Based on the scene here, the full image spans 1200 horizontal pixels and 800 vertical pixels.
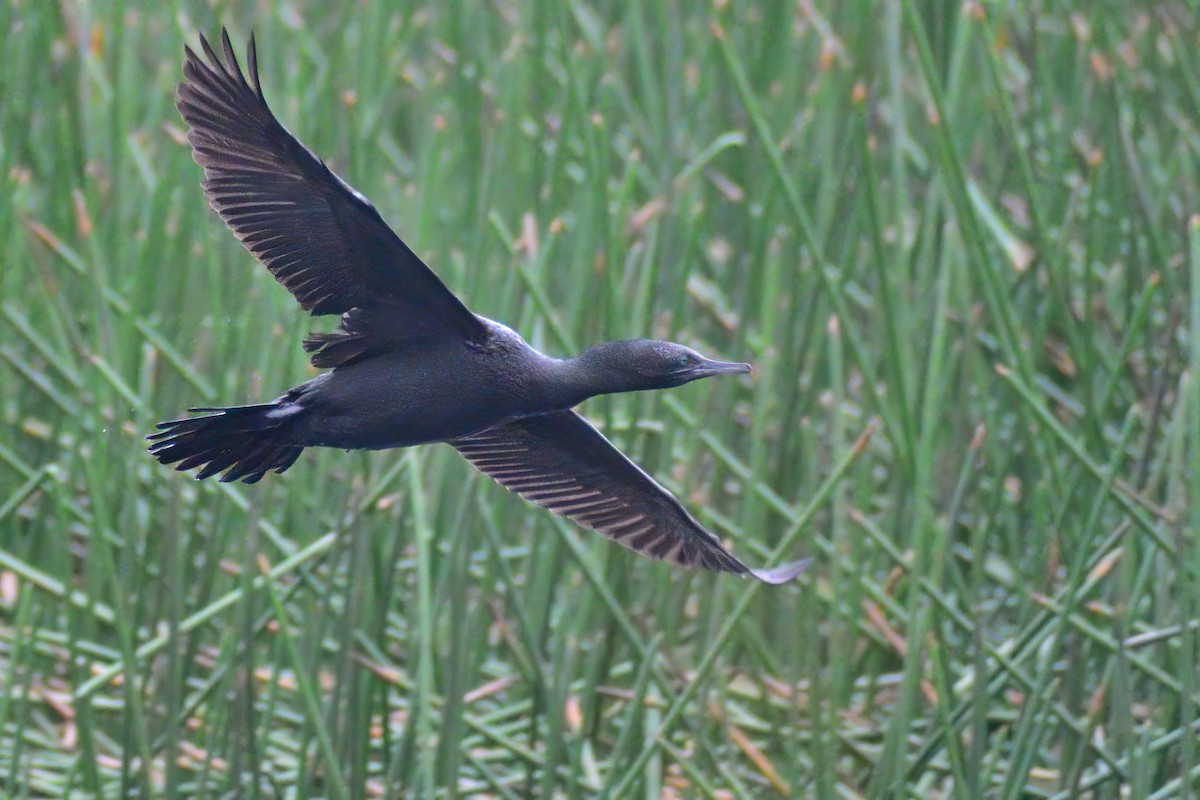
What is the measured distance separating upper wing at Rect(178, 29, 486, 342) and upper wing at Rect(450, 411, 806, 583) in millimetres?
386

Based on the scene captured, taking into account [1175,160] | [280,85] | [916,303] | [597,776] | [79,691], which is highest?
[280,85]

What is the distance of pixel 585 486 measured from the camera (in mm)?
2457

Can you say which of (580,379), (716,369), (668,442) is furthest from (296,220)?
(668,442)

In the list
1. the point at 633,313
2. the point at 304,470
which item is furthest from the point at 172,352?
the point at 633,313

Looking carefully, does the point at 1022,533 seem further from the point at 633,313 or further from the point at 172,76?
the point at 172,76

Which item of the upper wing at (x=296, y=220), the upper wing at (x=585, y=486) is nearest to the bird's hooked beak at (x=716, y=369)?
the upper wing at (x=296, y=220)

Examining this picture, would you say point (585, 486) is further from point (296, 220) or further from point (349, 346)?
point (296, 220)

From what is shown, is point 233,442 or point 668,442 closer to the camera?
point 233,442

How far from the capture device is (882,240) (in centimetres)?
272

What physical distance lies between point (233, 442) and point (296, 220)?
29cm

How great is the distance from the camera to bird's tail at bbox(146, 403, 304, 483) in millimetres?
1966

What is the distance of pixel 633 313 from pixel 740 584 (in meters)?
0.55

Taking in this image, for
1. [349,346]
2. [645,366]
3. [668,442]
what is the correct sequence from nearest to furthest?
[645,366] → [349,346] → [668,442]

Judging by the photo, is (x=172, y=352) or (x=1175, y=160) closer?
(x=172, y=352)
